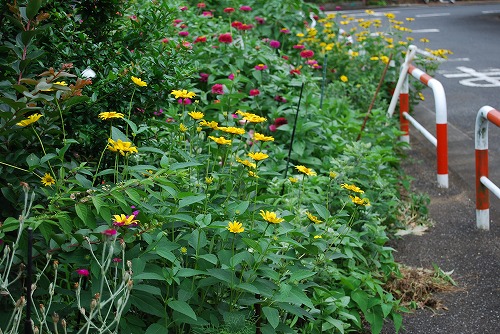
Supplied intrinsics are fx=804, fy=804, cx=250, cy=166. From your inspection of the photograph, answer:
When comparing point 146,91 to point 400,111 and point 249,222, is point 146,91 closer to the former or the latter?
point 249,222

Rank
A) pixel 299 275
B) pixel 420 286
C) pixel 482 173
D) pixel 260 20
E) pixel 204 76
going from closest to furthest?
pixel 299 275 → pixel 420 286 → pixel 482 173 → pixel 204 76 → pixel 260 20

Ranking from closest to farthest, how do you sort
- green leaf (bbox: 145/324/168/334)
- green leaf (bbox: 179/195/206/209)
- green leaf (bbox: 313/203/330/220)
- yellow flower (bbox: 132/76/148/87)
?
green leaf (bbox: 145/324/168/334) < green leaf (bbox: 179/195/206/209) < yellow flower (bbox: 132/76/148/87) < green leaf (bbox: 313/203/330/220)

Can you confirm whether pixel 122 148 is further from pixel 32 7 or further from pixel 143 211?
pixel 32 7

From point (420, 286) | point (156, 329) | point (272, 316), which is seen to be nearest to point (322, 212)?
point (272, 316)

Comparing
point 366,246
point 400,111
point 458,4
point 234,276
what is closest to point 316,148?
point 366,246

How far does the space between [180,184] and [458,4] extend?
21766mm

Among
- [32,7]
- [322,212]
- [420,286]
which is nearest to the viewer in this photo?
[32,7]

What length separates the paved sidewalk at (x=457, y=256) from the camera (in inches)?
151

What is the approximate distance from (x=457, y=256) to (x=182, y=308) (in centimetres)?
245

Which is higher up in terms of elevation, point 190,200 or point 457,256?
point 190,200

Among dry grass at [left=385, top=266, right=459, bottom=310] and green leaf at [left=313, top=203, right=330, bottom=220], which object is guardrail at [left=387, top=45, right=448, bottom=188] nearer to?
dry grass at [left=385, top=266, right=459, bottom=310]

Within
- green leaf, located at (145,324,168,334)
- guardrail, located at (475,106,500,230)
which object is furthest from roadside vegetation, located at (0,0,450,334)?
guardrail, located at (475,106,500,230)

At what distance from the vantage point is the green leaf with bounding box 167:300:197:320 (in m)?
2.61

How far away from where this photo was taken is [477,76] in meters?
10.6
